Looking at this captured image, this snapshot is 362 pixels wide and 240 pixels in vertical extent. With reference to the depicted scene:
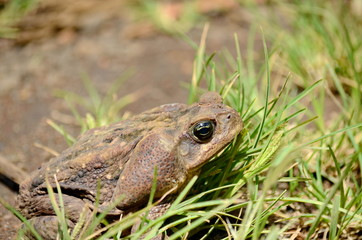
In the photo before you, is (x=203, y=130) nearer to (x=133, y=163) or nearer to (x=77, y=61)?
(x=133, y=163)

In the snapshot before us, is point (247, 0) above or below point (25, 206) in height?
above

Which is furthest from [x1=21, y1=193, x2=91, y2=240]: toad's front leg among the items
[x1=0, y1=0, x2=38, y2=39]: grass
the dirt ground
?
[x1=0, y1=0, x2=38, y2=39]: grass

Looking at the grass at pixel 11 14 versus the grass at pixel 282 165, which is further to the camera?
the grass at pixel 11 14

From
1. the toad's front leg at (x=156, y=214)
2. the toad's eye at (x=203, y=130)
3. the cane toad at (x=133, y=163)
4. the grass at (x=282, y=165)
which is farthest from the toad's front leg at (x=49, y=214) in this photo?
the toad's eye at (x=203, y=130)

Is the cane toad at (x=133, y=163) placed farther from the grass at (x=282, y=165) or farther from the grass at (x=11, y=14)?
the grass at (x=11, y=14)

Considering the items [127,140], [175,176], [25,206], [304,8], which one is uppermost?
[304,8]

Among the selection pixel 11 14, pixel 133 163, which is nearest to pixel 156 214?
pixel 133 163

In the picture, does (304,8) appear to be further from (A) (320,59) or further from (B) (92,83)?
(B) (92,83)

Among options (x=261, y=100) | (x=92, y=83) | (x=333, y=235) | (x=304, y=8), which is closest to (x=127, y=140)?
(x=333, y=235)

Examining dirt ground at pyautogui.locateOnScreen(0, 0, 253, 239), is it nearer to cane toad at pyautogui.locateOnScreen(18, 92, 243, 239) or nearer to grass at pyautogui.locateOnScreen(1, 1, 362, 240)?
grass at pyautogui.locateOnScreen(1, 1, 362, 240)
